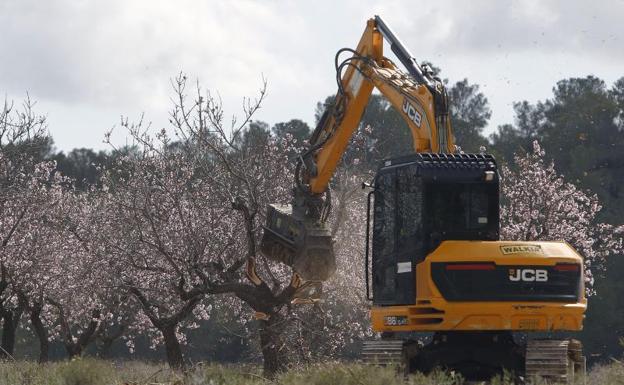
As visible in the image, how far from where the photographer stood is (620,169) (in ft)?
215

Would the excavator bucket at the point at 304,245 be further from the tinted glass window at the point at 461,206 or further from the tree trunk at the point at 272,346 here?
the tinted glass window at the point at 461,206

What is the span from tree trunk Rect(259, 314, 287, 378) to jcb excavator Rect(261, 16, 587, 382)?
855 centimetres

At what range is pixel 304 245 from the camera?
20328mm

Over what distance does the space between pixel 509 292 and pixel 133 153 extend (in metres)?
19.0

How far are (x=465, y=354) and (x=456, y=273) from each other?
1.27 meters

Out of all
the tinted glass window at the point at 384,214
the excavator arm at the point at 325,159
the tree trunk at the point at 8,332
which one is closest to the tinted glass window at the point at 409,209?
the tinted glass window at the point at 384,214

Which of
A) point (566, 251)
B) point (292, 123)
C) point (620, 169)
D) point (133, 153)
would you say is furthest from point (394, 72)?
point (292, 123)

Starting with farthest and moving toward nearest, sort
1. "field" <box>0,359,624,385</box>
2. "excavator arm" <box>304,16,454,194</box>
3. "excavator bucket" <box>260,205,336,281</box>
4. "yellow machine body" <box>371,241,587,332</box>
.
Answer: "excavator bucket" <box>260,205,336,281</box> → "excavator arm" <box>304,16,454,194</box> → "yellow machine body" <box>371,241,587,332</box> → "field" <box>0,359,624,385</box>

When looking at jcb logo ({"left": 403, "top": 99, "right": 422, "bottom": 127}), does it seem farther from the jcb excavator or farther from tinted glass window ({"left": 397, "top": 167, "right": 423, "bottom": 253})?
tinted glass window ({"left": 397, "top": 167, "right": 423, "bottom": 253})

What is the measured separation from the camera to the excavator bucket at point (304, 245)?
20281 mm

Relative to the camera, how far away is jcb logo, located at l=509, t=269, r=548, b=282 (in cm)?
1562

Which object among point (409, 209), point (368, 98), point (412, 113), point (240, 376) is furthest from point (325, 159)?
point (240, 376)

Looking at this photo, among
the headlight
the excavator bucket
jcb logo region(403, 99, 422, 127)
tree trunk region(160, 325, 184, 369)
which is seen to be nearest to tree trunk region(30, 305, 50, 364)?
tree trunk region(160, 325, 184, 369)

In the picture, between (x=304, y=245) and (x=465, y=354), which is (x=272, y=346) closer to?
(x=304, y=245)
